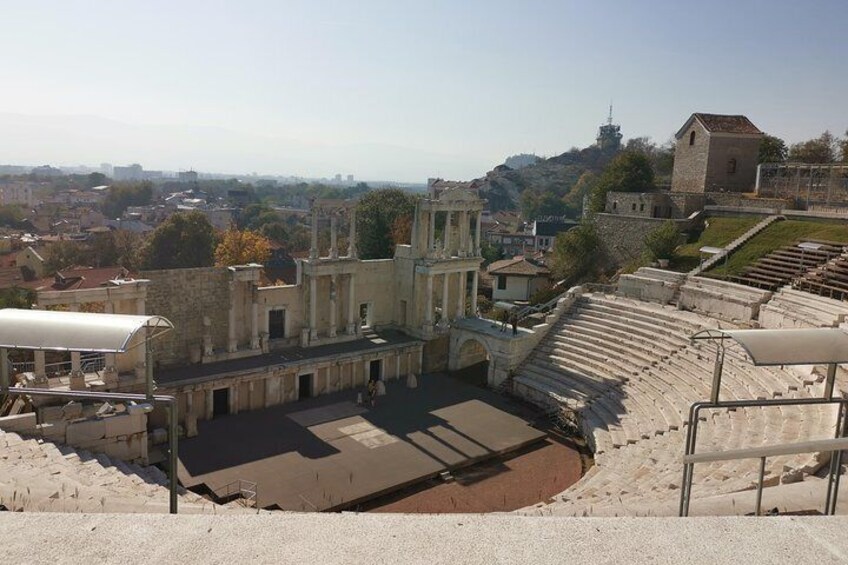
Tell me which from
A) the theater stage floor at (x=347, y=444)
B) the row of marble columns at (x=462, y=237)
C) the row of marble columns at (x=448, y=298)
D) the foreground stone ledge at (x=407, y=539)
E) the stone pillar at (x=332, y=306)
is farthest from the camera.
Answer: the row of marble columns at (x=462, y=237)

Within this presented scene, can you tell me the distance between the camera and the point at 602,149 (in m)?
171

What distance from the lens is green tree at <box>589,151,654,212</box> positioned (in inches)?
1802

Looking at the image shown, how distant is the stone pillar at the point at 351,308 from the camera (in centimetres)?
2834

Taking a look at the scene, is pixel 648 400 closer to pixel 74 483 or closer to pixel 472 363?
pixel 472 363

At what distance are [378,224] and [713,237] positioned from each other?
25994mm

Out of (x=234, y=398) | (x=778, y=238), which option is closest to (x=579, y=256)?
(x=778, y=238)

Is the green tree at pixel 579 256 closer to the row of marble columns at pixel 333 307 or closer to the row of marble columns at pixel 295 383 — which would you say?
the row of marble columns at pixel 295 383

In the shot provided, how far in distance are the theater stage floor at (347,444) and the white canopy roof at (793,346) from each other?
11.8m

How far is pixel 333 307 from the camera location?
2756 centimetres

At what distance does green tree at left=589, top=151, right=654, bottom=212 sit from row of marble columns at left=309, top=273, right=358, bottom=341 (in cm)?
2519

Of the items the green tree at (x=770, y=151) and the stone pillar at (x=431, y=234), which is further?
the green tree at (x=770, y=151)

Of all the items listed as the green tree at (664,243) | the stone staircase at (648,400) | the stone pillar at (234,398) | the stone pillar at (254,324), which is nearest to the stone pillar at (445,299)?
the stone staircase at (648,400)

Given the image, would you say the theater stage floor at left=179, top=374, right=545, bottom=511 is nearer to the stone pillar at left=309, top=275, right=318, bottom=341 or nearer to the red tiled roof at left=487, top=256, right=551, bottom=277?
the stone pillar at left=309, top=275, right=318, bottom=341

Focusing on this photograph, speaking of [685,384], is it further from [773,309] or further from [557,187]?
[557,187]
